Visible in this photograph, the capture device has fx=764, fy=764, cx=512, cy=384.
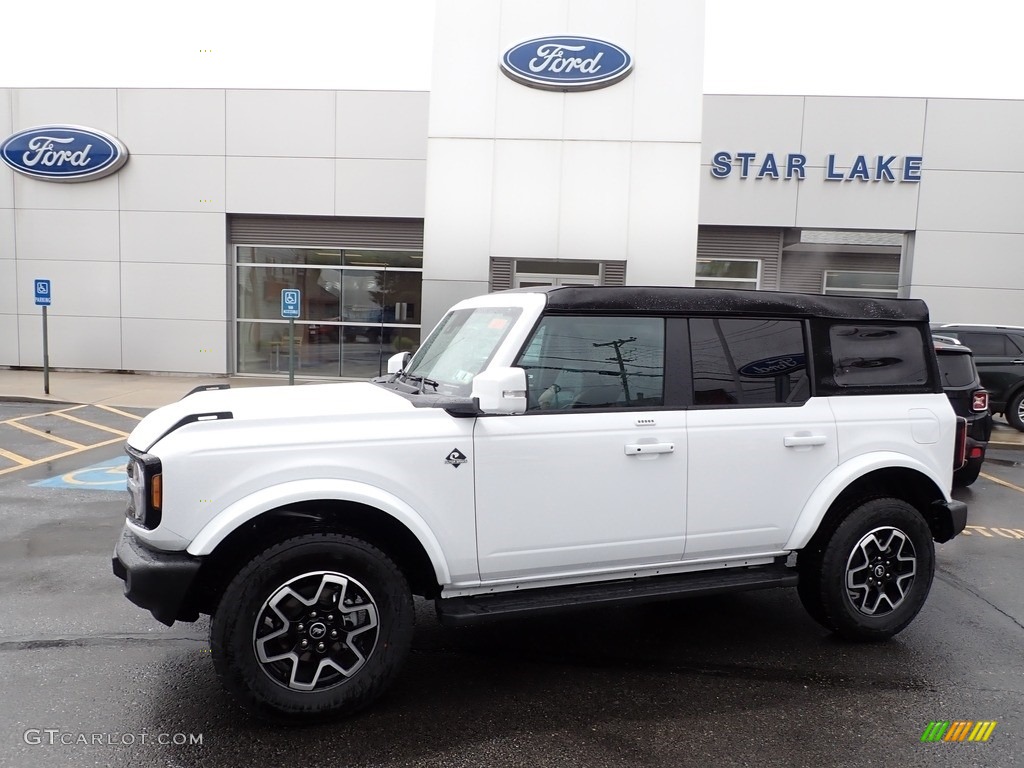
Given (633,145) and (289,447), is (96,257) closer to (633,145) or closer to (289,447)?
(633,145)

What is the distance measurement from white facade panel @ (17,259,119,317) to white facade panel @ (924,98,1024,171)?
19144 mm

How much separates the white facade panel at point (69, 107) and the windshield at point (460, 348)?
A: 17164mm

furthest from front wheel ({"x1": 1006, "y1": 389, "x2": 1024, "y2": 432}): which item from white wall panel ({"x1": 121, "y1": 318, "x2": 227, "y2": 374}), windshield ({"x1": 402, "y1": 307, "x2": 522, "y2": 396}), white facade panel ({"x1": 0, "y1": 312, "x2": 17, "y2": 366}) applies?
white facade panel ({"x1": 0, "y1": 312, "x2": 17, "y2": 366})

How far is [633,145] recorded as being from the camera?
39.4ft

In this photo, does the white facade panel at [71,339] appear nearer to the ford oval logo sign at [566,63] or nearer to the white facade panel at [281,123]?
the white facade panel at [281,123]

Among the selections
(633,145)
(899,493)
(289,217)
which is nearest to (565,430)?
(899,493)

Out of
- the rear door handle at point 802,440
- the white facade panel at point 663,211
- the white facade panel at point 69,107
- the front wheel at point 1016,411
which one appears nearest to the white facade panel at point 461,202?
the white facade panel at point 663,211

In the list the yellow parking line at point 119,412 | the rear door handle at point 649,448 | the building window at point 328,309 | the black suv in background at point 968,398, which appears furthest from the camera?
the building window at point 328,309

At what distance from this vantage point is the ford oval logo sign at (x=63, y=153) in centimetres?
1788

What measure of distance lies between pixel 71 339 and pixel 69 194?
11.4ft

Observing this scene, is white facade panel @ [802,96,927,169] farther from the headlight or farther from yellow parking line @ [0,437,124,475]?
the headlight

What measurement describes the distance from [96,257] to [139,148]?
9.21ft

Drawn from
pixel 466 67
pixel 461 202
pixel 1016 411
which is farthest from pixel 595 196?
pixel 1016 411

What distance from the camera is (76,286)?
18.5 m
